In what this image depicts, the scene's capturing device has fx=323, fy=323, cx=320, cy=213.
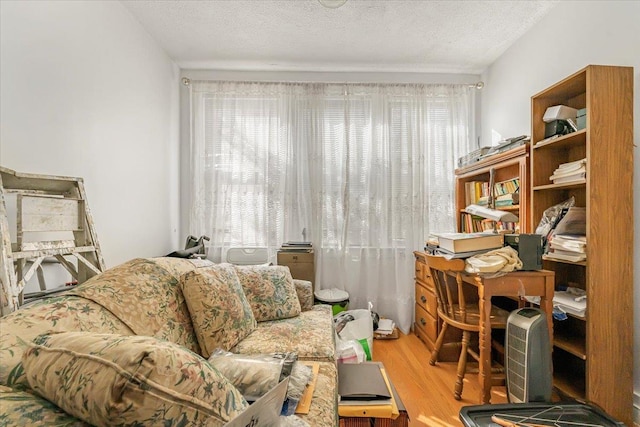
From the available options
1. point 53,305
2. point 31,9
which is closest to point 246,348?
point 53,305

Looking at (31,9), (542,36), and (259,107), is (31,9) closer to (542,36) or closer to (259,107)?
(259,107)

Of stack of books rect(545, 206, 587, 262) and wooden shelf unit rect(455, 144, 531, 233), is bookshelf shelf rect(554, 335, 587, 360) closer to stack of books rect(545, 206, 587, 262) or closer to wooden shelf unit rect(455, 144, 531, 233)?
stack of books rect(545, 206, 587, 262)

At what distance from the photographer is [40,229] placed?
137 centimetres

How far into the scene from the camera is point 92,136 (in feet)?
6.67

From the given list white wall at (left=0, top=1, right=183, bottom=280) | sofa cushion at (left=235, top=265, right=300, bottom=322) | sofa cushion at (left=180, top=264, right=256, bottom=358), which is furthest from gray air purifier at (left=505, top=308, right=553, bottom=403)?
white wall at (left=0, top=1, right=183, bottom=280)

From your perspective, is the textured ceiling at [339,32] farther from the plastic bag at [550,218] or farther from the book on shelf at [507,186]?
the plastic bag at [550,218]

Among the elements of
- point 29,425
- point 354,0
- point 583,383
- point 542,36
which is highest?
point 354,0

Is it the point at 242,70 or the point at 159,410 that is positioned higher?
the point at 242,70

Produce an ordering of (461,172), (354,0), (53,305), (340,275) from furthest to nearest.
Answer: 1. (340,275)
2. (461,172)
3. (354,0)
4. (53,305)

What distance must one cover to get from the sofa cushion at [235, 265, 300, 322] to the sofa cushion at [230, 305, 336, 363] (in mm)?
59

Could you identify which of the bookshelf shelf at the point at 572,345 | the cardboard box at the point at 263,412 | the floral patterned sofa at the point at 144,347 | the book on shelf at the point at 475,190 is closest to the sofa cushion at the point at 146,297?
the floral patterned sofa at the point at 144,347

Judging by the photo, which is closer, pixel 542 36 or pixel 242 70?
pixel 542 36

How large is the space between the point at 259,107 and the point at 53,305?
271 cm

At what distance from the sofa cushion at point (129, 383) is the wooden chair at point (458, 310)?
5.39 feet
